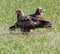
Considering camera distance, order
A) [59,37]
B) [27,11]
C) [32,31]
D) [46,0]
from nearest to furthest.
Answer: [59,37]
[32,31]
[27,11]
[46,0]

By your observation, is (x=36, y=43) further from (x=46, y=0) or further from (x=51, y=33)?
(x=46, y=0)

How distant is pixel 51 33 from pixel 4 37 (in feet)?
4.48

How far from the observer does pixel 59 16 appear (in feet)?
44.5

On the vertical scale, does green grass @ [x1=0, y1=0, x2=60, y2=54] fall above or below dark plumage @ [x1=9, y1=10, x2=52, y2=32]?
→ below

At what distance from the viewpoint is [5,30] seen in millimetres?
10461

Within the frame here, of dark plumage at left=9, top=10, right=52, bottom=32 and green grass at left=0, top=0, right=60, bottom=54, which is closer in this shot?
green grass at left=0, top=0, right=60, bottom=54

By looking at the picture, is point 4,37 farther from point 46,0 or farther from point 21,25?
point 46,0

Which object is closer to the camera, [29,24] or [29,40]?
[29,40]

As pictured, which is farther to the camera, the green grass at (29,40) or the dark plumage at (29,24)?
the dark plumage at (29,24)

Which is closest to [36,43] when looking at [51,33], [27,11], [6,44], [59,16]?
[6,44]

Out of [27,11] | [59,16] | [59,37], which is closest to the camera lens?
[59,37]

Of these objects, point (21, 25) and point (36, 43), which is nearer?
point (36, 43)

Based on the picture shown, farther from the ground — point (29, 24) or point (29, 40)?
point (29, 24)

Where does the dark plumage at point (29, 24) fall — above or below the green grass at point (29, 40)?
above
